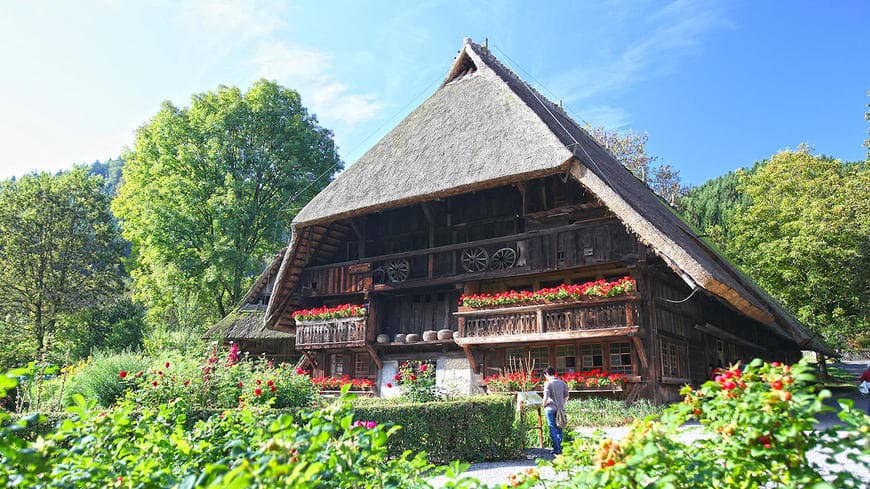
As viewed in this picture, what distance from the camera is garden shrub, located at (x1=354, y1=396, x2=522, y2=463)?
937cm

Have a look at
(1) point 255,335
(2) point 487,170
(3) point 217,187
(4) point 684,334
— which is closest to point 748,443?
(2) point 487,170

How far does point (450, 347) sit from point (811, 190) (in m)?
20.9

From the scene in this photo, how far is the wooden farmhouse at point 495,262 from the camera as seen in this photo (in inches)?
551

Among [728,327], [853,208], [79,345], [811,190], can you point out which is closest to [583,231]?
[728,327]

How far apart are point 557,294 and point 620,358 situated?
2.17 m

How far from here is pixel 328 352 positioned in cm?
1984

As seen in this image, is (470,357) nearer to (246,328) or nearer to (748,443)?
(246,328)

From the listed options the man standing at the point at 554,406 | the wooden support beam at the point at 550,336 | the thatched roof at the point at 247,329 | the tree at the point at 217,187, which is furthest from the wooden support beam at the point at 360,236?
the tree at the point at 217,187

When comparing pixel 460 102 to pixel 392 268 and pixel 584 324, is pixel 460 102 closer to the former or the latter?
pixel 392 268

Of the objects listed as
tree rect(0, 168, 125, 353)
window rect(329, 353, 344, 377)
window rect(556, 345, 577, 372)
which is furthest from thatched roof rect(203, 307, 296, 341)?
window rect(556, 345, 577, 372)

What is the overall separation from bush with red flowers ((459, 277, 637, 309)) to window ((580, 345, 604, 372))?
1.66m

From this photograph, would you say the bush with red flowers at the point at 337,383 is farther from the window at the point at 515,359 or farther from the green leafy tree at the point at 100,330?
the green leafy tree at the point at 100,330

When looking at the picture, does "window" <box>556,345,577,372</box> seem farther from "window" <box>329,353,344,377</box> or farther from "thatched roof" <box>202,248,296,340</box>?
"thatched roof" <box>202,248,296,340</box>

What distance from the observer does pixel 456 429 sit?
9.73 meters
